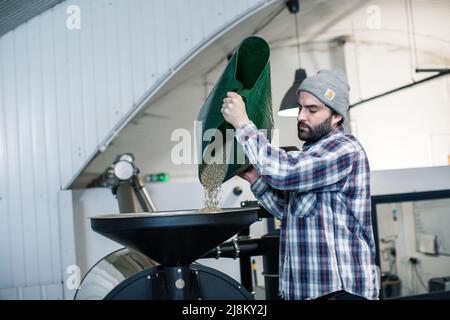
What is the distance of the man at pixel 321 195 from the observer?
57.6 inches

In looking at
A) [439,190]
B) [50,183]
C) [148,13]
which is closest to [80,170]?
[50,183]

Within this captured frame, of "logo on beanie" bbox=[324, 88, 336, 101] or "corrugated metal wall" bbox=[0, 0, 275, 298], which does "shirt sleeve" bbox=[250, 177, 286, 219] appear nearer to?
"logo on beanie" bbox=[324, 88, 336, 101]

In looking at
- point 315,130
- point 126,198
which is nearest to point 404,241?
point 126,198

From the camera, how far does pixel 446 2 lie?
545 centimetres

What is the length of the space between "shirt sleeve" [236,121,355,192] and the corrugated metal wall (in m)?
1.88

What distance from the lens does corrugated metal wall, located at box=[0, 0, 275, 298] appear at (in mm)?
3107

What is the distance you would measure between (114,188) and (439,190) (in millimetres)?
3165

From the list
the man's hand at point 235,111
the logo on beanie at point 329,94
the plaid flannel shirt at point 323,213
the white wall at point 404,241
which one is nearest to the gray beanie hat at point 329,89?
the logo on beanie at point 329,94

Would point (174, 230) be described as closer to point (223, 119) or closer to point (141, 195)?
point (223, 119)

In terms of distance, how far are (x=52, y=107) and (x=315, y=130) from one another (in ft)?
6.86

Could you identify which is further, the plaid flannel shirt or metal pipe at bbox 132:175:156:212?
metal pipe at bbox 132:175:156:212

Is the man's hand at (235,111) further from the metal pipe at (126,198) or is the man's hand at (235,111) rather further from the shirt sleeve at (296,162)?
the metal pipe at (126,198)

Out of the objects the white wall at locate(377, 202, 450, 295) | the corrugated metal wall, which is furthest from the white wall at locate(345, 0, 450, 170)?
the corrugated metal wall

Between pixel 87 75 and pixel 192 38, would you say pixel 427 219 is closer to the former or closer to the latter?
pixel 192 38
